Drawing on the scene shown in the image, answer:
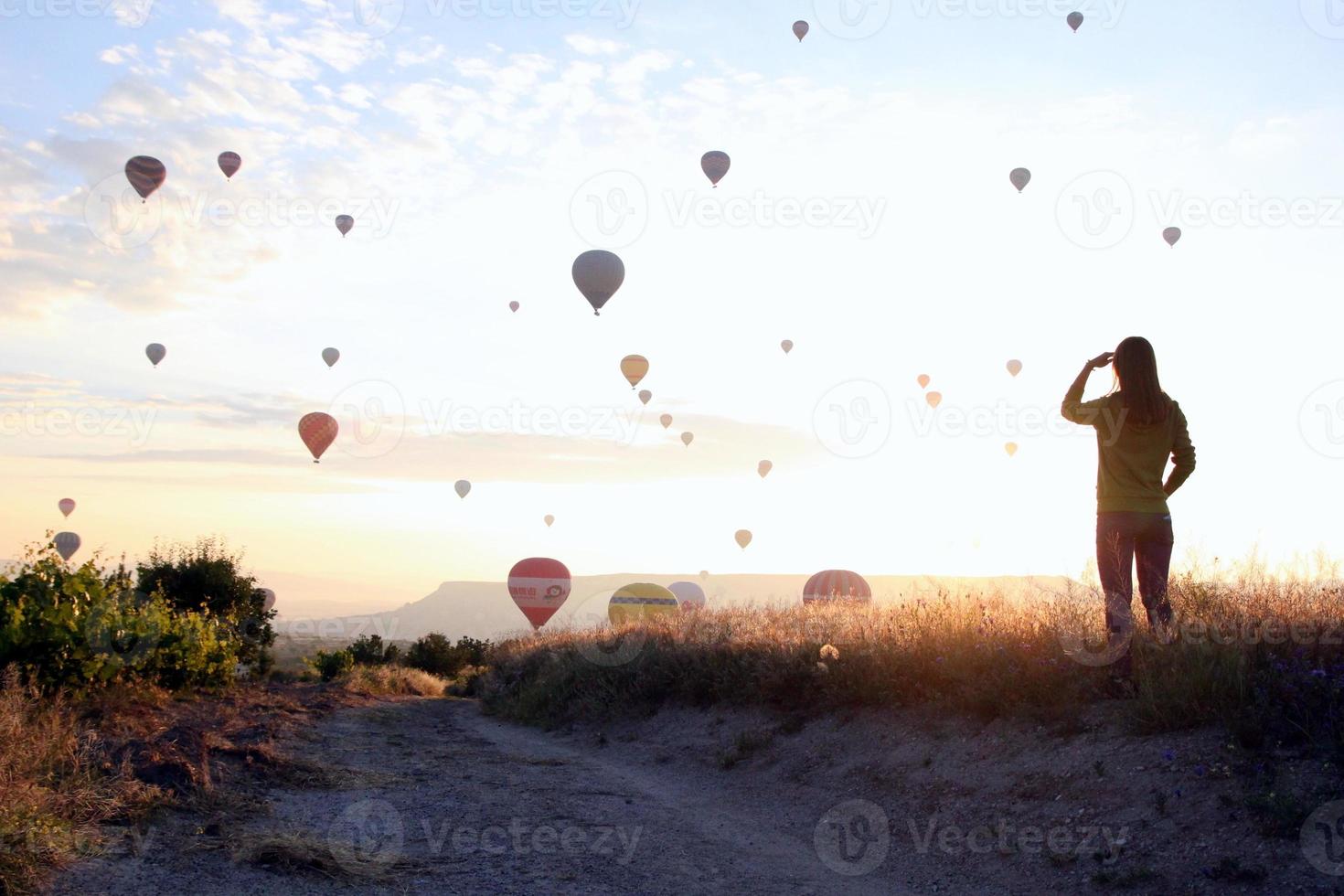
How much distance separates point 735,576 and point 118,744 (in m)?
130

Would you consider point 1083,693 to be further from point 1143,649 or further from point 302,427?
point 302,427

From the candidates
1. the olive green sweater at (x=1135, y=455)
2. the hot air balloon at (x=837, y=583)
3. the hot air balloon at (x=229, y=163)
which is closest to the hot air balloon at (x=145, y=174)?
the hot air balloon at (x=229, y=163)

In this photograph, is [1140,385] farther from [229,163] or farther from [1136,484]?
[229,163]

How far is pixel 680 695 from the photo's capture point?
44.8 feet

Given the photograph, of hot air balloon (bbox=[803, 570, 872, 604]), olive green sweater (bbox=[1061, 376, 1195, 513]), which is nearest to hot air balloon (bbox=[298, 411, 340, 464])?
hot air balloon (bbox=[803, 570, 872, 604])

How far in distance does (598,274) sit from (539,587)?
13326 millimetres

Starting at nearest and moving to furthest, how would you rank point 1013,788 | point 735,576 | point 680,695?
1. point 1013,788
2. point 680,695
3. point 735,576

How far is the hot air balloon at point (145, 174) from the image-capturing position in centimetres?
2634

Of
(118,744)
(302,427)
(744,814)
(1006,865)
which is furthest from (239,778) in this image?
(302,427)

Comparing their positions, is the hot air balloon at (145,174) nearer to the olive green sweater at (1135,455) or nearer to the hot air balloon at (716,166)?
the hot air balloon at (716,166)

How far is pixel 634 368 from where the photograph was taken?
32688mm

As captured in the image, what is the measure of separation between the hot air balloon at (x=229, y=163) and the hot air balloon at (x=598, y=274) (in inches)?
443

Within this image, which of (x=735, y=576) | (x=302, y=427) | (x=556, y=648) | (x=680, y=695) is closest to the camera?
(x=680, y=695)

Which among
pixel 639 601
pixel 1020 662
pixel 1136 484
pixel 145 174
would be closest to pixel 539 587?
pixel 639 601
